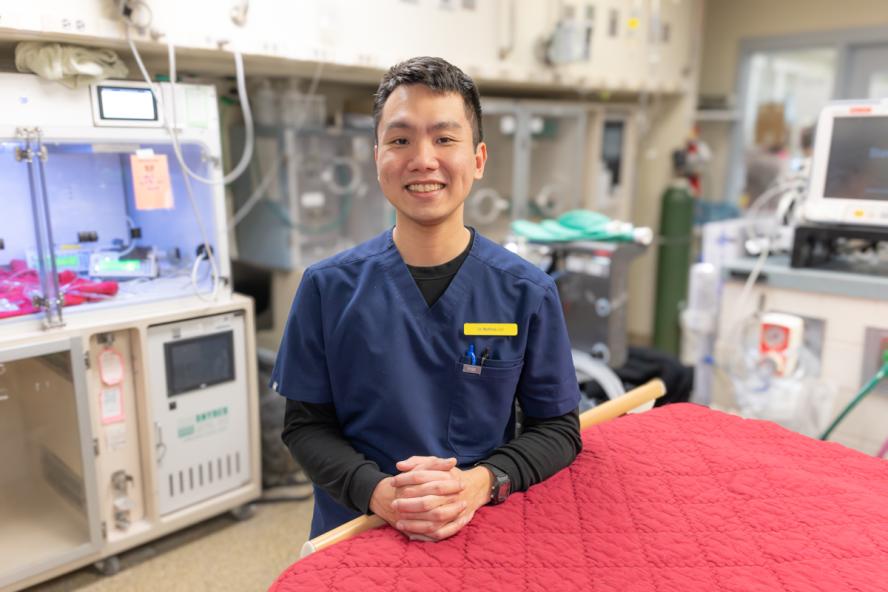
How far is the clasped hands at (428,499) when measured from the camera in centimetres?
106

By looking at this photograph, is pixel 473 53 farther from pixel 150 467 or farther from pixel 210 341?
pixel 150 467

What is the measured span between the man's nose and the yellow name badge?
11.2 inches

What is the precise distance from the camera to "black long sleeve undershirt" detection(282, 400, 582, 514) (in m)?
1.16

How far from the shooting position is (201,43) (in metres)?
2.02

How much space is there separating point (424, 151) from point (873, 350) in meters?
1.77

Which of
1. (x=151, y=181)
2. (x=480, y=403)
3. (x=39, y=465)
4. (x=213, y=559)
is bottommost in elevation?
(x=213, y=559)

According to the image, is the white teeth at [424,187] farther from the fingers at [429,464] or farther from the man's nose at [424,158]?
the fingers at [429,464]

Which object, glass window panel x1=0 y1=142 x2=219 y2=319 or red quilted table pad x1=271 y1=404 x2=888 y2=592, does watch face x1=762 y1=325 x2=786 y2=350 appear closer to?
red quilted table pad x1=271 y1=404 x2=888 y2=592

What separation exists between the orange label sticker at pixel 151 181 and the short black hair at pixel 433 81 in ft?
3.76

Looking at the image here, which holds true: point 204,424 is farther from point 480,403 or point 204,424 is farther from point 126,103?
point 480,403

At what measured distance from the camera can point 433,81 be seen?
1.13 meters

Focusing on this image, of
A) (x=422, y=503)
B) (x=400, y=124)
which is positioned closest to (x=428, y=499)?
(x=422, y=503)

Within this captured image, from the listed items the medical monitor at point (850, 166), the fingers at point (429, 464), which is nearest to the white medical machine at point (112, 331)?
the fingers at point (429, 464)

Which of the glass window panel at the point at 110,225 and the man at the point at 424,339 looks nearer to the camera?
the man at the point at 424,339
